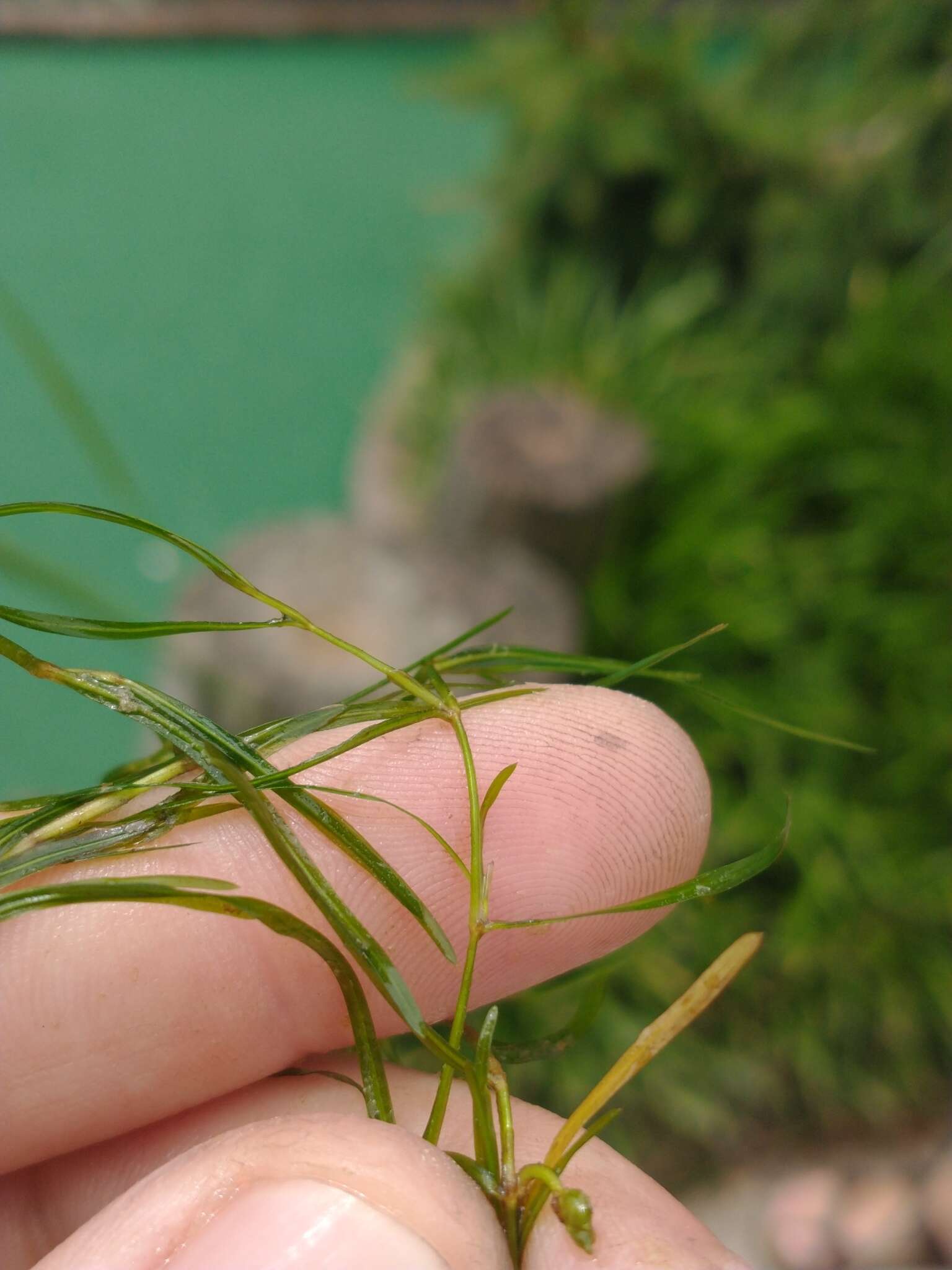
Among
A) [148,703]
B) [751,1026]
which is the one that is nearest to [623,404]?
[751,1026]

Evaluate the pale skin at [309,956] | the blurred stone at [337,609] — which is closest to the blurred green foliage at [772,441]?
the blurred stone at [337,609]

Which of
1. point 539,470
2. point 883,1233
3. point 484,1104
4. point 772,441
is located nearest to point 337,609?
point 539,470

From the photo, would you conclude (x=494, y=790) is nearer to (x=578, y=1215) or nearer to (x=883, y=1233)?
(x=578, y=1215)

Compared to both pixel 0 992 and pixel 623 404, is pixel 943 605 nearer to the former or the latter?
pixel 623 404

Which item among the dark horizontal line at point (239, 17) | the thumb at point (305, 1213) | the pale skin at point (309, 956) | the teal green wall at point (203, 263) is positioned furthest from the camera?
the dark horizontal line at point (239, 17)

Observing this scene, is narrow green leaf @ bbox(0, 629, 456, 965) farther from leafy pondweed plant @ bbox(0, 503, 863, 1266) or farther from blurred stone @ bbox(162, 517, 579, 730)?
blurred stone @ bbox(162, 517, 579, 730)

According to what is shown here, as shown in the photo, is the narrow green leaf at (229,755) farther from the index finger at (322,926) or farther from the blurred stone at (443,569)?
the blurred stone at (443,569)

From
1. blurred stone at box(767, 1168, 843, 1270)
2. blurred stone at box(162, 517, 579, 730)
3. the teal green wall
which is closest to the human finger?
blurred stone at box(162, 517, 579, 730)
